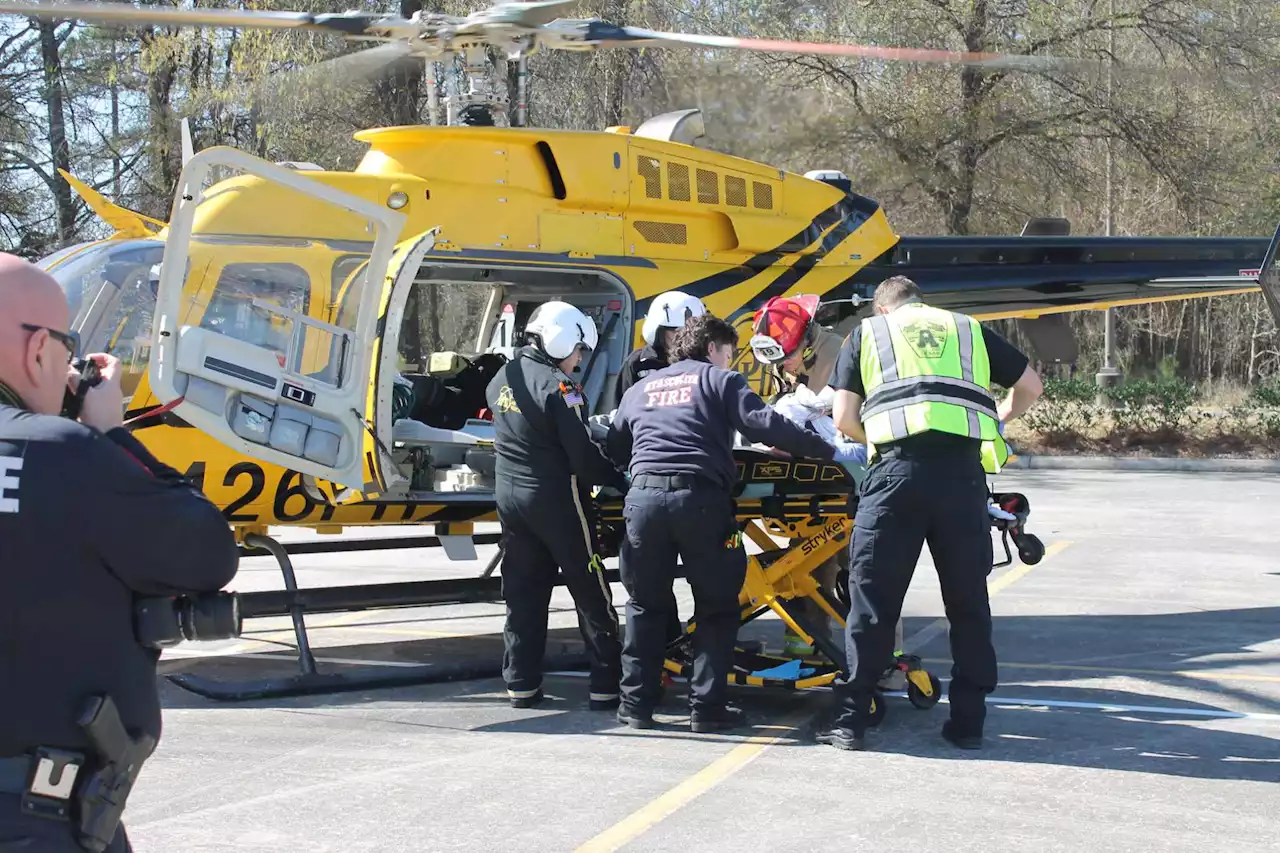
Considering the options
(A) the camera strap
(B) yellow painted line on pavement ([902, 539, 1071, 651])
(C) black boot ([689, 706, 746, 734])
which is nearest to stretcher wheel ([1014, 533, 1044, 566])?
(B) yellow painted line on pavement ([902, 539, 1071, 651])

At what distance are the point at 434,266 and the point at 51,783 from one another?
5.83 metres

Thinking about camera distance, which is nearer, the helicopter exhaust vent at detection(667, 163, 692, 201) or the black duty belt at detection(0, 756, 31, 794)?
the black duty belt at detection(0, 756, 31, 794)

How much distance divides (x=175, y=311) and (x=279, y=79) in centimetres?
1119

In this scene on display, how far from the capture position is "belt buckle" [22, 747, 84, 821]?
2.18 metres

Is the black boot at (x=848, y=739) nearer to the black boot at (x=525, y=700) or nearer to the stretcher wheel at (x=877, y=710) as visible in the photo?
the stretcher wheel at (x=877, y=710)

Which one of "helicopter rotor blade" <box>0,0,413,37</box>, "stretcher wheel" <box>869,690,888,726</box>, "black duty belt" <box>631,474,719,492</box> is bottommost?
"stretcher wheel" <box>869,690,888,726</box>

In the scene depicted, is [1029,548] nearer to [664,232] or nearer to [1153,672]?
[1153,672]

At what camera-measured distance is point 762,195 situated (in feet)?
29.4

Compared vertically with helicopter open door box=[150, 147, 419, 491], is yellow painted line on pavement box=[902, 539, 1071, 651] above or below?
below

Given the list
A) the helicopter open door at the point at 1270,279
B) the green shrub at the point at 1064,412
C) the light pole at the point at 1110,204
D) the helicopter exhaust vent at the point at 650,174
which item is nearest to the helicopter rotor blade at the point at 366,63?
the helicopter exhaust vent at the point at 650,174

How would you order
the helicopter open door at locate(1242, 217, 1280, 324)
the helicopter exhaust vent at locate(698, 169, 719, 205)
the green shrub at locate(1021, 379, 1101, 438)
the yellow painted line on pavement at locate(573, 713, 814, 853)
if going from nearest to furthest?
1. the yellow painted line on pavement at locate(573, 713, 814, 853)
2. the helicopter exhaust vent at locate(698, 169, 719, 205)
3. the helicopter open door at locate(1242, 217, 1280, 324)
4. the green shrub at locate(1021, 379, 1101, 438)

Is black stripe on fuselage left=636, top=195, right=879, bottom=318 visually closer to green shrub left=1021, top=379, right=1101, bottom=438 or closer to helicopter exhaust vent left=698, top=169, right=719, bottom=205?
helicopter exhaust vent left=698, top=169, right=719, bottom=205

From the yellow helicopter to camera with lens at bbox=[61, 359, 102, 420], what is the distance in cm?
263

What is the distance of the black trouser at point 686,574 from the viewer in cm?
558
